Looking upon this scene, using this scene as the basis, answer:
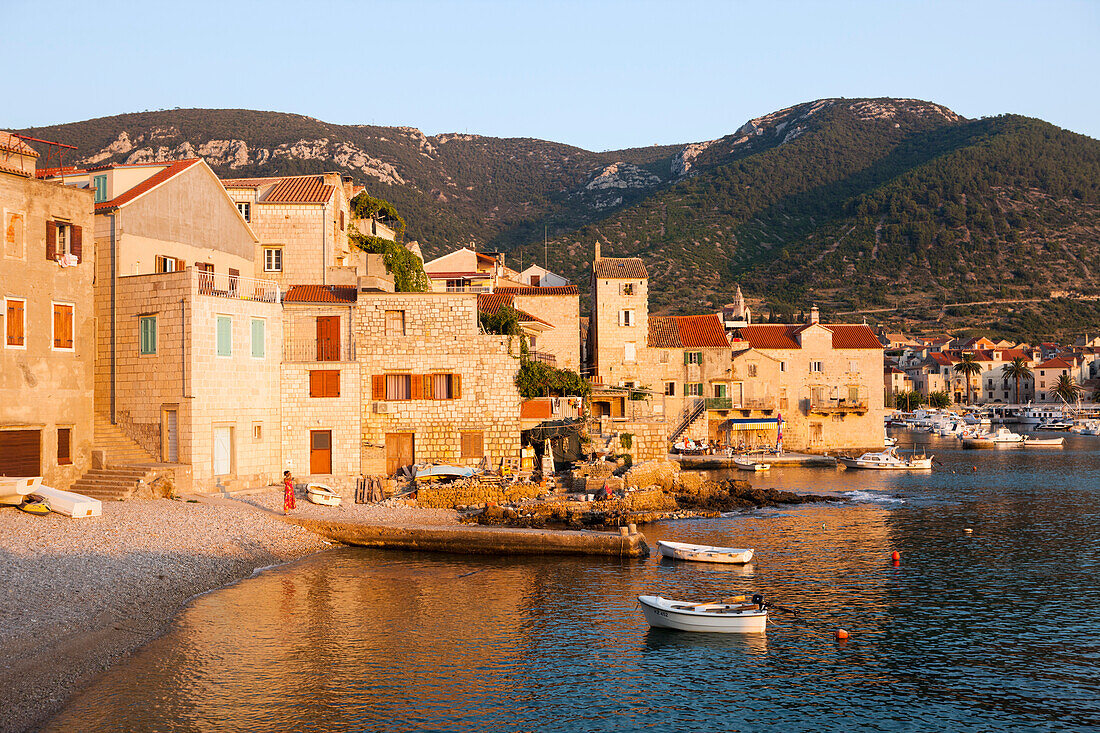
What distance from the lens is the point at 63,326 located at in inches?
1247

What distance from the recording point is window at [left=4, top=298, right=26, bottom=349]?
95.2 feet

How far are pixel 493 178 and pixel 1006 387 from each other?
9718 cm

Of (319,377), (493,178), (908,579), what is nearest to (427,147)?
(493,178)

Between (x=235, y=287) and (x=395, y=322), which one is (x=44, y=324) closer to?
(x=235, y=287)

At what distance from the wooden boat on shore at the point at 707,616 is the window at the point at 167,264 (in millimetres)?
25752

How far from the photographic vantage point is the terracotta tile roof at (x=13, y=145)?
3094 centimetres

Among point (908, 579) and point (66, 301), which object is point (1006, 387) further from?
point (66, 301)

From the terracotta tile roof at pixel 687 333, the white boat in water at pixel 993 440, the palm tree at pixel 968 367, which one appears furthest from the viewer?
the palm tree at pixel 968 367

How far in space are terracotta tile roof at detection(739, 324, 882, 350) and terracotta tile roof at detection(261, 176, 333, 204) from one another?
38800mm

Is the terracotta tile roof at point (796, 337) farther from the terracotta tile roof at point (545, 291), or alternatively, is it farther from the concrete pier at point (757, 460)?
the terracotta tile roof at point (545, 291)

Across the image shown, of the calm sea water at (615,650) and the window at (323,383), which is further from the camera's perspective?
the window at (323,383)

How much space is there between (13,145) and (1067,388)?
440 feet

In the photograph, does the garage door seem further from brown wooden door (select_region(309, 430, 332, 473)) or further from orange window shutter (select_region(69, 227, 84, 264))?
brown wooden door (select_region(309, 430, 332, 473))

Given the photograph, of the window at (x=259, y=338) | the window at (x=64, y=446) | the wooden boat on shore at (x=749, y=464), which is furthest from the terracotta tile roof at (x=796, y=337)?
the window at (x=64, y=446)
